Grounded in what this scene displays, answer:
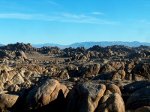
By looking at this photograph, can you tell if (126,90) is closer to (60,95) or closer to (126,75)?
(60,95)

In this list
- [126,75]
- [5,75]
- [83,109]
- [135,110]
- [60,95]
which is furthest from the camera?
[5,75]

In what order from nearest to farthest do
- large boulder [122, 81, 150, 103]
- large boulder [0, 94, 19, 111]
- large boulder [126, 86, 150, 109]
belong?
large boulder [126, 86, 150, 109] < large boulder [122, 81, 150, 103] < large boulder [0, 94, 19, 111]

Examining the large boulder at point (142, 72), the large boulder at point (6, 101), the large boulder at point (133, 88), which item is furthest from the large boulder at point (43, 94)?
the large boulder at point (142, 72)

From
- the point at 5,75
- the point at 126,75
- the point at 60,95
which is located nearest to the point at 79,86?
the point at 60,95

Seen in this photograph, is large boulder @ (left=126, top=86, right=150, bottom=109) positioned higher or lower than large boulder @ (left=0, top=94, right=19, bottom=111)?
higher

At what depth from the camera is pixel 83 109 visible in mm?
29984

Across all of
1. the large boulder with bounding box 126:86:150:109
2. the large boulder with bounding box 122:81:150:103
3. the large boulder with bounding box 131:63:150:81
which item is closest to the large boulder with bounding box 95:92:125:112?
the large boulder with bounding box 126:86:150:109

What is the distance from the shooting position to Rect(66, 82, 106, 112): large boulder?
98.4ft

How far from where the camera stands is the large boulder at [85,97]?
2998 centimetres

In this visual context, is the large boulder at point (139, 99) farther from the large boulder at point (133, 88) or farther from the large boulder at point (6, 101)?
the large boulder at point (6, 101)

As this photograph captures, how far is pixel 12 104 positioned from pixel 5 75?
3164 centimetres

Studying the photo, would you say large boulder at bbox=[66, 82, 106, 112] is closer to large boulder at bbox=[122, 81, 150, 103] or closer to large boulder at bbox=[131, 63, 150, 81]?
large boulder at bbox=[122, 81, 150, 103]

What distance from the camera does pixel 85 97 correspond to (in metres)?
30.6

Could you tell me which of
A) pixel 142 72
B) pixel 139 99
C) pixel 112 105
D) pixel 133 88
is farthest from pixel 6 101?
pixel 142 72
